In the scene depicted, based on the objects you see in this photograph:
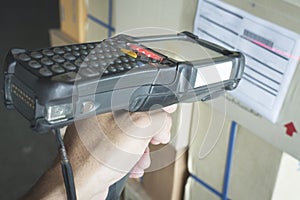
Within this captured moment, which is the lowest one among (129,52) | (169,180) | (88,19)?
(169,180)

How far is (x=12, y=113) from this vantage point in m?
1.44

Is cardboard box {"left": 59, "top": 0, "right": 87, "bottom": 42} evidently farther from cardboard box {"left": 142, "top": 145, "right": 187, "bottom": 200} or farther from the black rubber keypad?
the black rubber keypad

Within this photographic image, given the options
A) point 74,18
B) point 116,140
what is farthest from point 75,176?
point 74,18

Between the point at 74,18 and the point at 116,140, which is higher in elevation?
the point at 116,140

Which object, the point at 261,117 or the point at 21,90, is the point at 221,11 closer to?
the point at 261,117

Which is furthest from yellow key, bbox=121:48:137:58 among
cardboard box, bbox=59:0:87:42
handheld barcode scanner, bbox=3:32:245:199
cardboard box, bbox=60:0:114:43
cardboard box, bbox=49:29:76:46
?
cardboard box, bbox=49:29:76:46

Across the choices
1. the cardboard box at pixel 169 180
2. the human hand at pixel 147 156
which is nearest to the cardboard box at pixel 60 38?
the cardboard box at pixel 169 180

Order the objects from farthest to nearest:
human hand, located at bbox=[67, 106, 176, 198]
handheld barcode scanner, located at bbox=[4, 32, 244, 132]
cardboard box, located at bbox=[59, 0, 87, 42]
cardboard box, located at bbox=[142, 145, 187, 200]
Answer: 1. cardboard box, located at bbox=[59, 0, 87, 42]
2. cardboard box, located at bbox=[142, 145, 187, 200]
3. human hand, located at bbox=[67, 106, 176, 198]
4. handheld barcode scanner, located at bbox=[4, 32, 244, 132]

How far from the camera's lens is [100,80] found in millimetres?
381

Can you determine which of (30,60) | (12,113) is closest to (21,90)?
(30,60)

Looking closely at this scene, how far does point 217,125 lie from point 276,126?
0.11 m

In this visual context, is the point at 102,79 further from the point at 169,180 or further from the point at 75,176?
the point at 169,180

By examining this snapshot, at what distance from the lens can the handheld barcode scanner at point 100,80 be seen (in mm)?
364

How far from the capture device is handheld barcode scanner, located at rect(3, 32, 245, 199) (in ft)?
1.19
